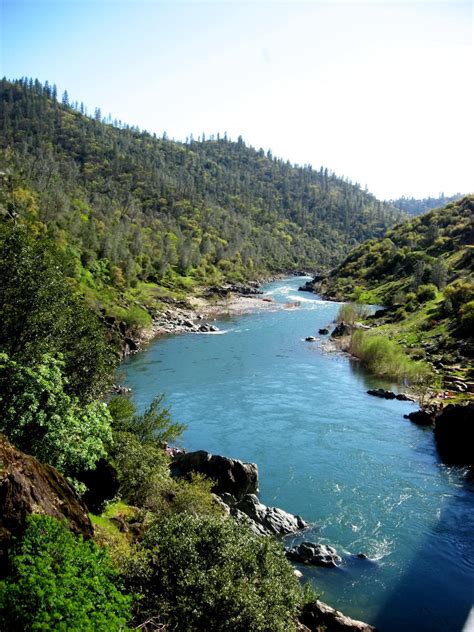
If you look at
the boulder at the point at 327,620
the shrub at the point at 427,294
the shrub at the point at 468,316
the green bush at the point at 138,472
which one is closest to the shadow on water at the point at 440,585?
the boulder at the point at 327,620

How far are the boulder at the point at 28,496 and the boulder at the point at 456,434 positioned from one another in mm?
33672

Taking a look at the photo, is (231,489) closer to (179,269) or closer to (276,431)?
(276,431)

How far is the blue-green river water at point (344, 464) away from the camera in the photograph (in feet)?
85.7

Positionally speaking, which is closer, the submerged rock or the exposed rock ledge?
the submerged rock

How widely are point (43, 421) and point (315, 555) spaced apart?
55.3ft

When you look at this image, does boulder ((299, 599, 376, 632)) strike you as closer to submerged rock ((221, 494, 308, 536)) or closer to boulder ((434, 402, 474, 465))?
submerged rock ((221, 494, 308, 536))

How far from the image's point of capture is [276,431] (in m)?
46.5

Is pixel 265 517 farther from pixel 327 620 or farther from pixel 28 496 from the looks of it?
pixel 28 496

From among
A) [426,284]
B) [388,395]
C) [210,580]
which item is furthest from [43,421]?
[426,284]

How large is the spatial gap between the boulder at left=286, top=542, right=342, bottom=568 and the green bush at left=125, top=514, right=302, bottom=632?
8.90 meters

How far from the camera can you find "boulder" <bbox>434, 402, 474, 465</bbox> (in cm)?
4181

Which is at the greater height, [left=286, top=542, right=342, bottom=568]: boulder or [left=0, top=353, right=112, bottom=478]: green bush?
[left=0, top=353, right=112, bottom=478]: green bush

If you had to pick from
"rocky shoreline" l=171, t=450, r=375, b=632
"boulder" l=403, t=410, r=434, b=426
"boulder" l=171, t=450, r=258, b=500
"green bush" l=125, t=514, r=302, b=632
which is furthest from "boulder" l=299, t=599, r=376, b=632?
"boulder" l=403, t=410, r=434, b=426

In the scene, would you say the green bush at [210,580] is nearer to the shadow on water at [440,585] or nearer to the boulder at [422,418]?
the shadow on water at [440,585]
